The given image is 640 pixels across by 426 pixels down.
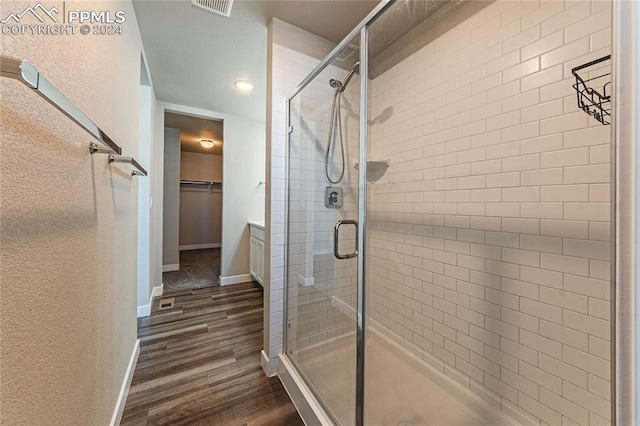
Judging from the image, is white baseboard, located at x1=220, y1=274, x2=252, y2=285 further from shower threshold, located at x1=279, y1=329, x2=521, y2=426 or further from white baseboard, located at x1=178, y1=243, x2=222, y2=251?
white baseboard, located at x1=178, y1=243, x2=222, y2=251

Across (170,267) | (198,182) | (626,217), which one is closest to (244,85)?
(626,217)

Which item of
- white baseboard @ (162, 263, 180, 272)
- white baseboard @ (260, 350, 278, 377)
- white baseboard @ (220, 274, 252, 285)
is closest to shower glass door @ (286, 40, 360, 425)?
white baseboard @ (260, 350, 278, 377)

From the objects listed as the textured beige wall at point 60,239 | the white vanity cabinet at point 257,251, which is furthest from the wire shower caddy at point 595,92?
the white vanity cabinet at point 257,251

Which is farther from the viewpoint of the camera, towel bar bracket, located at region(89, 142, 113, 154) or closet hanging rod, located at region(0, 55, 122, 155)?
towel bar bracket, located at region(89, 142, 113, 154)

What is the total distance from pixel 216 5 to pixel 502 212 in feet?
6.88

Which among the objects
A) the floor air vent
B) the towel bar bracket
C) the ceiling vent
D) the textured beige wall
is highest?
the ceiling vent

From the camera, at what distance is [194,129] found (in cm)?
390

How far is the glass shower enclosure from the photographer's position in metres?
1.05

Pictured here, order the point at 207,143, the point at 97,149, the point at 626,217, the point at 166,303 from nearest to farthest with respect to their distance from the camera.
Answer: the point at 626,217 → the point at 97,149 → the point at 166,303 → the point at 207,143

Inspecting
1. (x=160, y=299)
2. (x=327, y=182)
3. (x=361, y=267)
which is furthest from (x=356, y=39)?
(x=160, y=299)

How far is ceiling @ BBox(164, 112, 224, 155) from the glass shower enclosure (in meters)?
2.39

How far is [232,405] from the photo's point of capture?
139 centimetres

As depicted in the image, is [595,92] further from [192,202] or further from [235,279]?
[192,202]

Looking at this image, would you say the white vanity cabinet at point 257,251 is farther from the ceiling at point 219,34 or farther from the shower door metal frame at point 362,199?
the shower door metal frame at point 362,199
